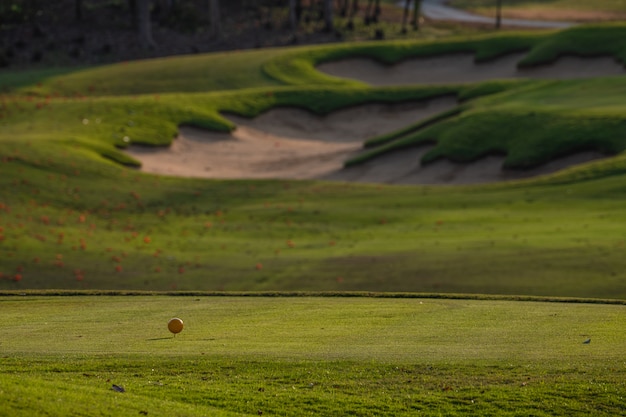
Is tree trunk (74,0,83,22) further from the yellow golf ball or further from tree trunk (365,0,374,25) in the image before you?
the yellow golf ball

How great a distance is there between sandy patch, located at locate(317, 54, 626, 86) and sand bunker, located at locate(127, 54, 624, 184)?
0.06 m

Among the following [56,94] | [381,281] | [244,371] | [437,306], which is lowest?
[56,94]

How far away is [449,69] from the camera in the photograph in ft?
233

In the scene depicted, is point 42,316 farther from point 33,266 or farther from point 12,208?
point 12,208

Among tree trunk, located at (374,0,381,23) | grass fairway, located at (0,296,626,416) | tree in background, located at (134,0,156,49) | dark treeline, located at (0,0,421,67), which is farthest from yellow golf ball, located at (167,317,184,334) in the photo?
tree trunk, located at (374,0,381,23)

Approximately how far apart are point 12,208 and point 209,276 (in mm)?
10424

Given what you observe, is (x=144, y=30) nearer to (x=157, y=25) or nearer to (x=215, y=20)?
(x=215, y=20)

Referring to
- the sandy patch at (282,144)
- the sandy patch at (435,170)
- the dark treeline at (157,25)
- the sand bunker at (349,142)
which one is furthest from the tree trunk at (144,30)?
the sandy patch at (435,170)

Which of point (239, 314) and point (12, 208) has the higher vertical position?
point (239, 314)

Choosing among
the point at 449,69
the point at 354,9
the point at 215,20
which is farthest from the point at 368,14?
the point at 449,69

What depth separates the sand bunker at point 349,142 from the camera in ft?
158

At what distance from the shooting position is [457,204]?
4016 centimetres

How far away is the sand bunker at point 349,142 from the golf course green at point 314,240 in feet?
0.64

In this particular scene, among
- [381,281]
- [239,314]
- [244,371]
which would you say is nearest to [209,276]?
[381,281]
